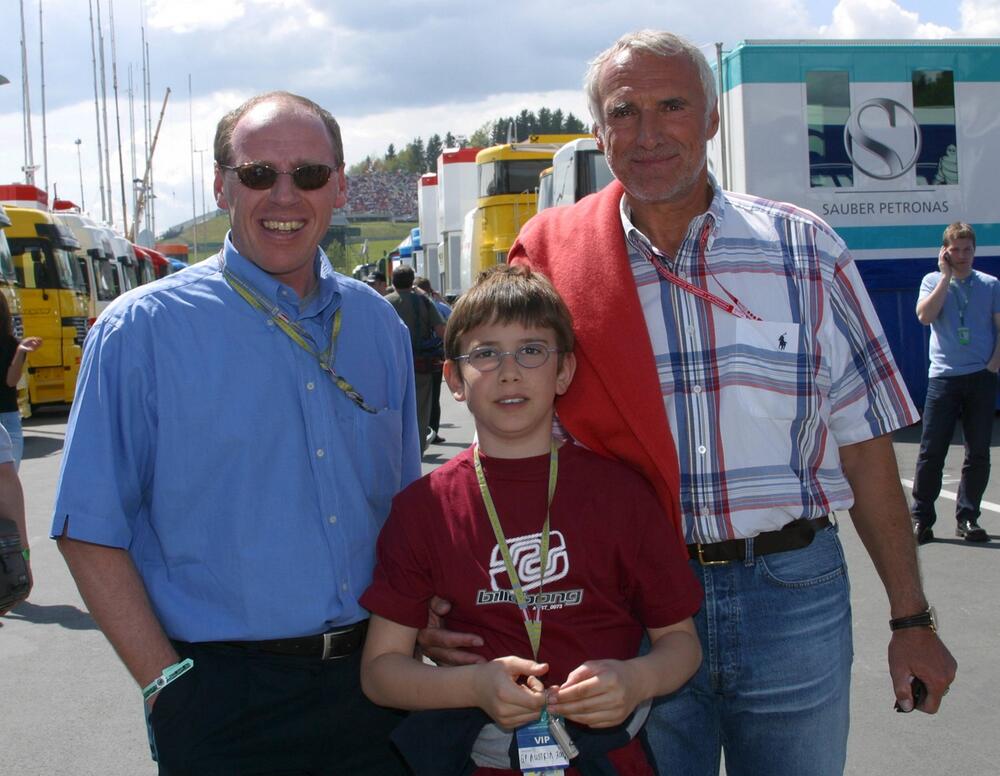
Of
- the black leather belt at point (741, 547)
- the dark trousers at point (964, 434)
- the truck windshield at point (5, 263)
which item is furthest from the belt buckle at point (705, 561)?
the truck windshield at point (5, 263)

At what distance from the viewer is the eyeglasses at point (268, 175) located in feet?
9.04

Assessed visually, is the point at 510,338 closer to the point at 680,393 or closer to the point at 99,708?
the point at 680,393

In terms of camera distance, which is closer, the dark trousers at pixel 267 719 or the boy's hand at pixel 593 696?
the boy's hand at pixel 593 696

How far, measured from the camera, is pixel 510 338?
8.39 ft

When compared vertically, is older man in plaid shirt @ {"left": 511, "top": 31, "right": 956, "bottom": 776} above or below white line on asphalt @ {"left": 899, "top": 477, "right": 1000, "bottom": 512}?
above

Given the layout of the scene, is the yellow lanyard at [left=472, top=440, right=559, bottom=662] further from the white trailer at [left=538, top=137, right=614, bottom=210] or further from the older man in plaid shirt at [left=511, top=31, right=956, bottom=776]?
the white trailer at [left=538, top=137, right=614, bottom=210]

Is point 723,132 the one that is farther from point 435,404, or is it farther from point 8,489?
point 8,489

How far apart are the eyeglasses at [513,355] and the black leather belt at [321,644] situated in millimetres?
663

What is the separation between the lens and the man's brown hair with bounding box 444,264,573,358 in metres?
2.57

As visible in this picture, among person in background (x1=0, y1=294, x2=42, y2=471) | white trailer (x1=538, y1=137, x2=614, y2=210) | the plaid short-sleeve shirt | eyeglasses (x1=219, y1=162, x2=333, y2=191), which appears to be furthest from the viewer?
white trailer (x1=538, y1=137, x2=614, y2=210)

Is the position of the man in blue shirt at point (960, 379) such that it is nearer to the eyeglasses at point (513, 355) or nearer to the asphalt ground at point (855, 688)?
the asphalt ground at point (855, 688)

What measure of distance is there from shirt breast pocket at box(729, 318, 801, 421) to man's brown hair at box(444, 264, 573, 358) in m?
0.38

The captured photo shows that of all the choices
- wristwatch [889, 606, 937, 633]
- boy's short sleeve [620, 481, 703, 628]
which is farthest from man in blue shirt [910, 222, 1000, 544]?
boy's short sleeve [620, 481, 703, 628]

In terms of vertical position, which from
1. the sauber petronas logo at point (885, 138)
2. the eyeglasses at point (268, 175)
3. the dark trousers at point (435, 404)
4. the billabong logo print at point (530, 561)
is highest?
the sauber petronas logo at point (885, 138)
